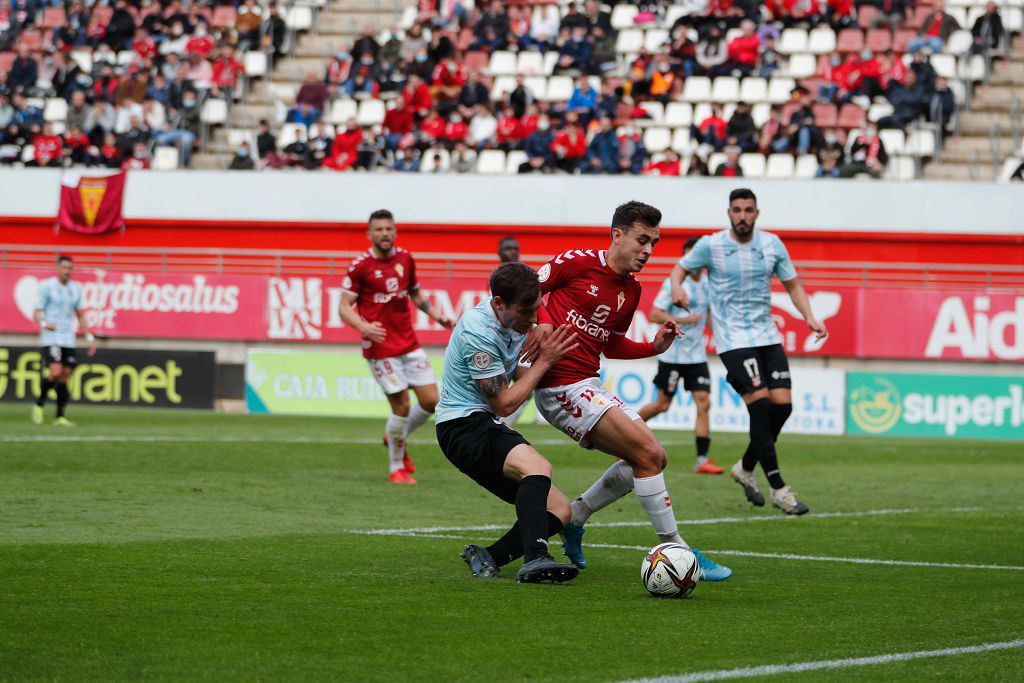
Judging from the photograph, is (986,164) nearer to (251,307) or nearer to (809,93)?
(809,93)

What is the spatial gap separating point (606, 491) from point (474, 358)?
1267mm

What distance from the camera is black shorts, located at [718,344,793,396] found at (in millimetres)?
12852

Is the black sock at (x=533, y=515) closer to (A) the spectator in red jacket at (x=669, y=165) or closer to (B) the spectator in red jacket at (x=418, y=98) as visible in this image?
(A) the spectator in red jacket at (x=669, y=165)

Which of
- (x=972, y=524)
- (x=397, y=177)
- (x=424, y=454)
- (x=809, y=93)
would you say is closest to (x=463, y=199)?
(x=397, y=177)

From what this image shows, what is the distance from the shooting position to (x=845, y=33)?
30172mm

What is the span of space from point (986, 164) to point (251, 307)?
43.8 ft

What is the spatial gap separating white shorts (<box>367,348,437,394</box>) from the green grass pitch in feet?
3.07

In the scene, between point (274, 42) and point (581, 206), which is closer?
point (581, 206)

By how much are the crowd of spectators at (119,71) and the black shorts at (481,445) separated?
24.5 metres

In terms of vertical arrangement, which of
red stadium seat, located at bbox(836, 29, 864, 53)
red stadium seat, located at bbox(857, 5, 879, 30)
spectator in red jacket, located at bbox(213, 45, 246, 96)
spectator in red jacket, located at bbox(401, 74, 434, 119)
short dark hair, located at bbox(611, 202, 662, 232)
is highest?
red stadium seat, located at bbox(857, 5, 879, 30)

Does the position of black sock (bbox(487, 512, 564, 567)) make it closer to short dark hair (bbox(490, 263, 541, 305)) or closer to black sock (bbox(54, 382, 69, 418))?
short dark hair (bbox(490, 263, 541, 305))

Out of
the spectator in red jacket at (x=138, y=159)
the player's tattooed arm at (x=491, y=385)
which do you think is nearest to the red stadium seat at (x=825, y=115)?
the spectator in red jacket at (x=138, y=159)

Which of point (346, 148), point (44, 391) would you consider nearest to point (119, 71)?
point (346, 148)

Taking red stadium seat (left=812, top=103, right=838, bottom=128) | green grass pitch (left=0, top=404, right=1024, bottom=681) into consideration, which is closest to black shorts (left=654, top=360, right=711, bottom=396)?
green grass pitch (left=0, top=404, right=1024, bottom=681)
